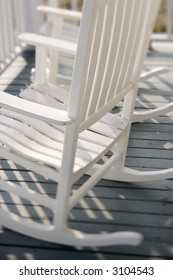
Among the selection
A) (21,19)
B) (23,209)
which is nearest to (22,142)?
(23,209)

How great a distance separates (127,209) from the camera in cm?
218

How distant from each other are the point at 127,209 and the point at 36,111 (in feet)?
2.26

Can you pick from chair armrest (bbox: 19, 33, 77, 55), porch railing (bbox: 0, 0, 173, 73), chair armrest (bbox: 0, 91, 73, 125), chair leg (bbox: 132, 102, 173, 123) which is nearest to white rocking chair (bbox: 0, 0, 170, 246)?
chair armrest (bbox: 0, 91, 73, 125)

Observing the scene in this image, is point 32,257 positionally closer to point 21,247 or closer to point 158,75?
point 21,247

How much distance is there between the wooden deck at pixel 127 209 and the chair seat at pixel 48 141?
245 mm

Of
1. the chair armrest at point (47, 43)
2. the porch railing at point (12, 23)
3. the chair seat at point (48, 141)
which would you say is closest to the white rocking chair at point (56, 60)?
the chair armrest at point (47, 43)

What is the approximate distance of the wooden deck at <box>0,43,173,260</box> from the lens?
6.29ft

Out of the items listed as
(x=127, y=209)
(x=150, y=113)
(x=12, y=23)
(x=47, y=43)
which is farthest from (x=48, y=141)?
(x=12, y=23)

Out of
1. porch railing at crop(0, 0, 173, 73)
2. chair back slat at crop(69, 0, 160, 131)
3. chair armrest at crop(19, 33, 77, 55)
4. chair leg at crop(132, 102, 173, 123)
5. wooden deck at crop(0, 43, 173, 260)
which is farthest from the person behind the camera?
porch railing at crop(0, 0, 173, 73)

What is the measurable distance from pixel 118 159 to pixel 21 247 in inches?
25.3

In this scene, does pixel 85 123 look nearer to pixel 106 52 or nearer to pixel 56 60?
pixel 106 52

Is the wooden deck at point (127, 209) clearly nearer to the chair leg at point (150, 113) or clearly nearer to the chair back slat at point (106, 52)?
the chair leg at point (150, 113)

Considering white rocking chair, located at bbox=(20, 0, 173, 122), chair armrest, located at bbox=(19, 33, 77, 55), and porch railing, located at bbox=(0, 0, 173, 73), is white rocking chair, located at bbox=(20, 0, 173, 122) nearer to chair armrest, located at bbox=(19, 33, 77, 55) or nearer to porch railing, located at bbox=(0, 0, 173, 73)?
chair armrest, located at bbox=(19, 33, 77, 55)
